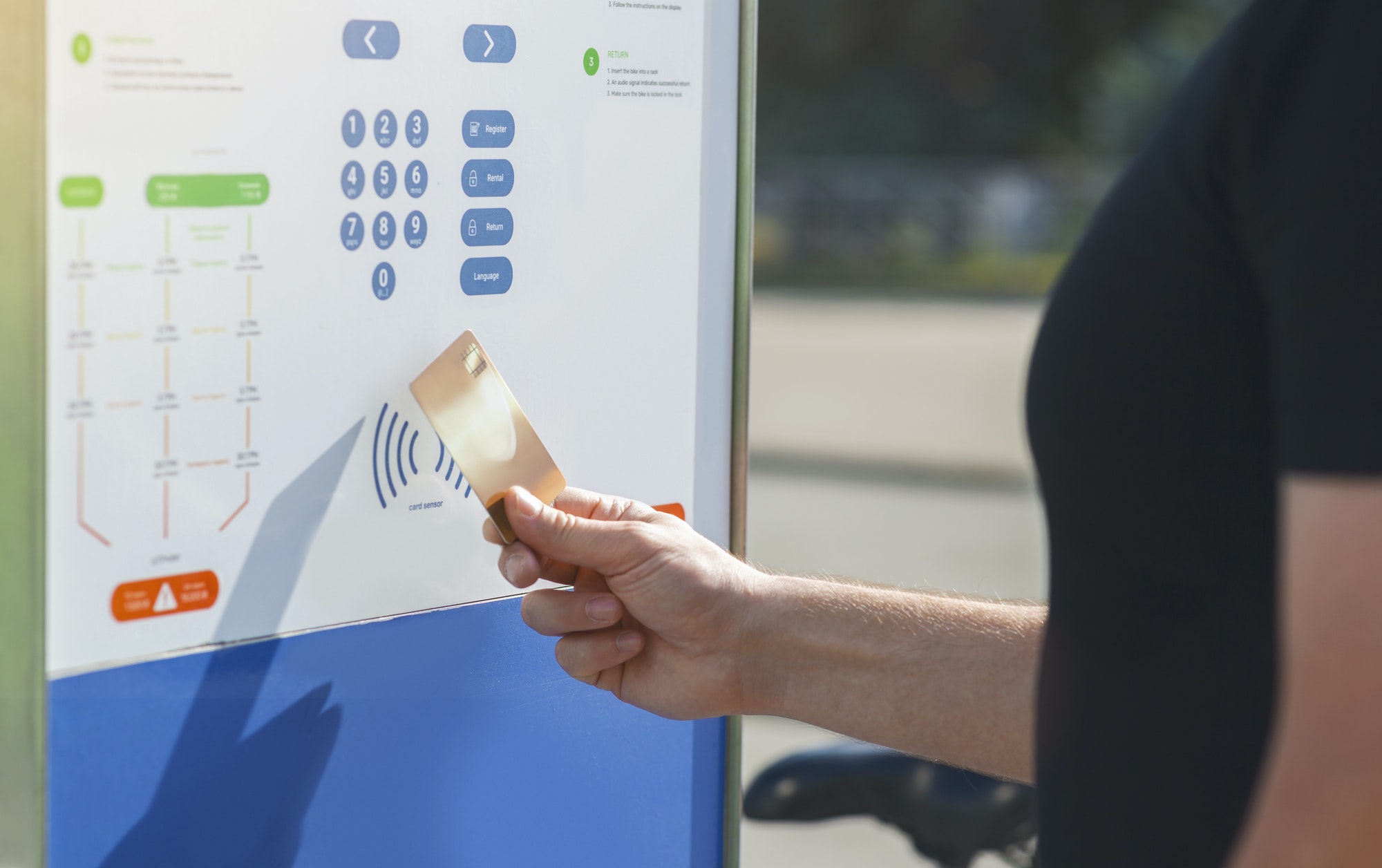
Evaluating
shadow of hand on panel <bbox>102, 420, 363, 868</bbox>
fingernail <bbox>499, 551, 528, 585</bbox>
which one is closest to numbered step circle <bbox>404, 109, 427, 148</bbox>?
shadow of hand on panel <bbox>102, 420, 363, 868</bbox>

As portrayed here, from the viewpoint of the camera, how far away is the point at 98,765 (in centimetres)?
102

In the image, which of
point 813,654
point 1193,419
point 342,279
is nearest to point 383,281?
point 342,279

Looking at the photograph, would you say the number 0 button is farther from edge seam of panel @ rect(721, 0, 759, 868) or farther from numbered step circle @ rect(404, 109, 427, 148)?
edge seam of panel @ rect(721, 0, 759, 868)

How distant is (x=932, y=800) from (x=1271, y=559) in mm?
1081

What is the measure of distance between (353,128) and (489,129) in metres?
0.12

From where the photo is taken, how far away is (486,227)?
1.19 meters

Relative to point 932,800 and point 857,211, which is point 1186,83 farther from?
point 857,211

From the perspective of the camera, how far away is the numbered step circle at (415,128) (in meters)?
1.13

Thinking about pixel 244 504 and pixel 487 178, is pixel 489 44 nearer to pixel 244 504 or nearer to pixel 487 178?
pixel 487 178

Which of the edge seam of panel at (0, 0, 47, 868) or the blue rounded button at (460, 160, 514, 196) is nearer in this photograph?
the edge seam of panel at (0, 0, 47, 868)

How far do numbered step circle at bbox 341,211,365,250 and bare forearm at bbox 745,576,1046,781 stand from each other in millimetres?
472

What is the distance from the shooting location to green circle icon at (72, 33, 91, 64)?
0.95m

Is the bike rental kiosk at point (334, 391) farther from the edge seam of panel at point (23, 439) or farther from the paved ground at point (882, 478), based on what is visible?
the paved ground at point (882, 478)

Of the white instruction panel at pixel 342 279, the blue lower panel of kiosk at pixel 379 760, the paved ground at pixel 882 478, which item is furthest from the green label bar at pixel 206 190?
the paved ground at pixel 882 478
